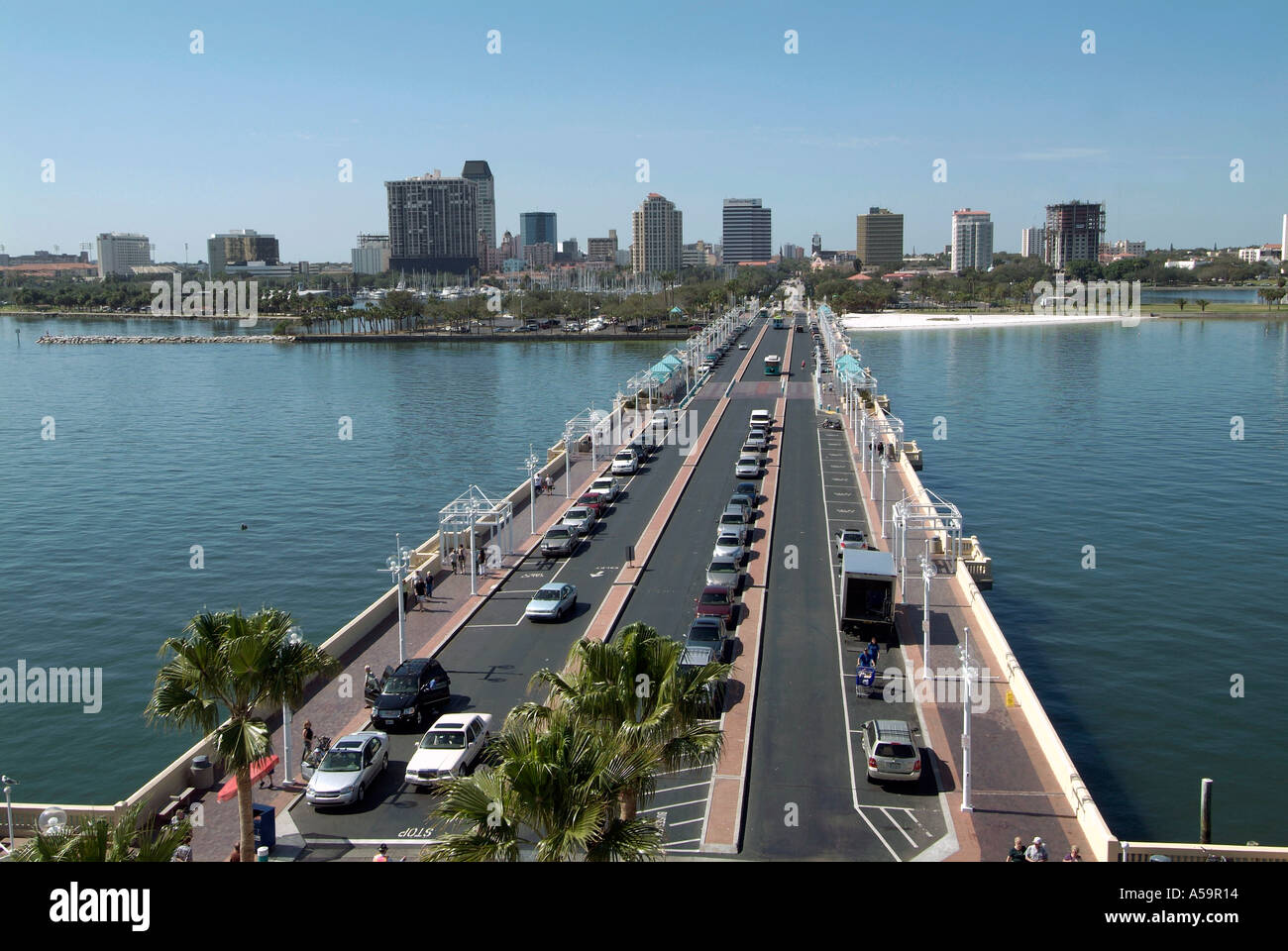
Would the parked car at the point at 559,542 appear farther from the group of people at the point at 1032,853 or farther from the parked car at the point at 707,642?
the group of people at the point at 1032,853

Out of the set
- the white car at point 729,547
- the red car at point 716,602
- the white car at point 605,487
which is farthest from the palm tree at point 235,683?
the white car at point 605,487

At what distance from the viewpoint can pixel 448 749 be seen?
66.6ft

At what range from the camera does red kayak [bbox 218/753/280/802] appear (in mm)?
19703

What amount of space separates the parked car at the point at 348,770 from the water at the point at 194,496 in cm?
851

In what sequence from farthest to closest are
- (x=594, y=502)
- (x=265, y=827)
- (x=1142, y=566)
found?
(x=594, y=502) → (x=1142, y=566) → (x=265, y=827)

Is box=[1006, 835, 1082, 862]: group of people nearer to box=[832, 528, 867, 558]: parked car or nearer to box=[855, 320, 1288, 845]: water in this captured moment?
box=[855, 320, 1288, 845]: water

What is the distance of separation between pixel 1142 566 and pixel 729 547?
17.9 m

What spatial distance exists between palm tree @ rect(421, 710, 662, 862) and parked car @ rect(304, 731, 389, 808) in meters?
8.48

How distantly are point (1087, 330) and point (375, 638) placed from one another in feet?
511

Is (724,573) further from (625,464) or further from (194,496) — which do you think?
(194,496)

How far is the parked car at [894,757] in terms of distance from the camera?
19.5 meters

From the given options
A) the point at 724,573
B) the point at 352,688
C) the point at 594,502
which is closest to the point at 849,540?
the point at 724,573

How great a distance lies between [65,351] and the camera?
149625 mm
